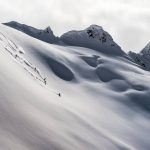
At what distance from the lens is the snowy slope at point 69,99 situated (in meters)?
43.9

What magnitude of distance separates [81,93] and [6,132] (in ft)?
228

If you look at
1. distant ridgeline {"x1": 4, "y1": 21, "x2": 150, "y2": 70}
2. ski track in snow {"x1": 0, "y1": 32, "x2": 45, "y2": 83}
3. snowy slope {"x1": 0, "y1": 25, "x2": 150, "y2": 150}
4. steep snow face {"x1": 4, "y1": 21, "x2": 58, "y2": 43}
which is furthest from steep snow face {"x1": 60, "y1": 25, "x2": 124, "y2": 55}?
ski track in snow {"x1": 0, "y1": 32, "x2": 45, "y2": 83}

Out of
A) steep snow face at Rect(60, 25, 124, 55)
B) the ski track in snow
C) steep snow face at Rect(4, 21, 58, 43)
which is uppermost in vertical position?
steep snow face at Rect(60, 25, 124, 55)

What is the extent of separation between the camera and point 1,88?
154 ft

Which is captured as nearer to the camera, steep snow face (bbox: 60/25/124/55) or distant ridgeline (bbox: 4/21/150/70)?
distant ridgeline (bbox: 4/21/150/70)

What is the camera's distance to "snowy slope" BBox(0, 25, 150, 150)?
144 ft

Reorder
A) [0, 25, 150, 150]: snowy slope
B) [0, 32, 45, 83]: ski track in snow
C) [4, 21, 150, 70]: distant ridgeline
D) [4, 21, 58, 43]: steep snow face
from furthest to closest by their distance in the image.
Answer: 1. [4, 21, 58, 43]: steep snow face
2. [4, 21, 150, 70]: distant ridgeline
3. [0, 32, 45, 83]: ski track in snow
4. [0, 25, 150, 150]: snowy slope

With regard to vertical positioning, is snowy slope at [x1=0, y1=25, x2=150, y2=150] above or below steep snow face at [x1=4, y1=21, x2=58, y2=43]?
below

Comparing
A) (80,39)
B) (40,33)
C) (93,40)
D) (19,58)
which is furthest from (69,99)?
(93,40)

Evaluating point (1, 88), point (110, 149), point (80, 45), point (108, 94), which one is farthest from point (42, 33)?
point (1, 88)

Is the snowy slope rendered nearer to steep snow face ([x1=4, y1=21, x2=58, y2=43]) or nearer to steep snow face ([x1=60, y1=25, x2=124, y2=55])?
steep snow face ([x1=60, y1=25, x2=124, y2=55])

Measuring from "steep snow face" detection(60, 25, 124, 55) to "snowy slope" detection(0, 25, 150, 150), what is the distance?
2090 millimetres

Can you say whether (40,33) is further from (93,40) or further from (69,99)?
(69,99)

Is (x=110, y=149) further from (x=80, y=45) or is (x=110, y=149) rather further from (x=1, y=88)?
(x=80, y=45)
